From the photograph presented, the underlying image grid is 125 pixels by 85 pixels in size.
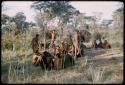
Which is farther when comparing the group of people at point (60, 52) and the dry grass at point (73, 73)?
the group of people at point (60, 52)

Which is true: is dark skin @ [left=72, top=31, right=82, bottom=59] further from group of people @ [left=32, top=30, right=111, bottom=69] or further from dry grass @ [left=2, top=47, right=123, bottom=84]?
dry grass @ [left=2, top=47, right=123, bottom=84]

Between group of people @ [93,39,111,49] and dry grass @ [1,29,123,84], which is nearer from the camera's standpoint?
dry grass @ [1,29,123,84]

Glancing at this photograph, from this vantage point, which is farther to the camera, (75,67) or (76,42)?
(76,42)

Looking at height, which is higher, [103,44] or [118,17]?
[118,17]

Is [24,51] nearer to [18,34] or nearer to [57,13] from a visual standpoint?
[18,34]

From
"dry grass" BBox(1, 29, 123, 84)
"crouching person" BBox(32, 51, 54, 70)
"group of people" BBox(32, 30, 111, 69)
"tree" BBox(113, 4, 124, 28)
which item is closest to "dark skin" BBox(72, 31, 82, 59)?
"group of people" BBox(32, 30, 111, 69)

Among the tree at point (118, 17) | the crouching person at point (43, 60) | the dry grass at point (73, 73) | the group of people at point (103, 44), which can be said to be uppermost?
the tree at point (118, 17)

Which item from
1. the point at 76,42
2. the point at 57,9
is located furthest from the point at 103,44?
the point at 57,9

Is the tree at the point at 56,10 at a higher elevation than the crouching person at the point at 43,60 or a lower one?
higher

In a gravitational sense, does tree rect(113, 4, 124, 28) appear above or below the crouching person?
above


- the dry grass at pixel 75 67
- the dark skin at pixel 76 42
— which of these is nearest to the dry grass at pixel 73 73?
the dry grass at pixel 75 67

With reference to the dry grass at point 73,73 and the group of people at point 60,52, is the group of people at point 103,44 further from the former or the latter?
the dry grass at point 73,73

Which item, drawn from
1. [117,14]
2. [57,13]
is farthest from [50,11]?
[117,14]

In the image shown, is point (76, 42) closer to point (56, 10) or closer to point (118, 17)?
point (56, 10)
